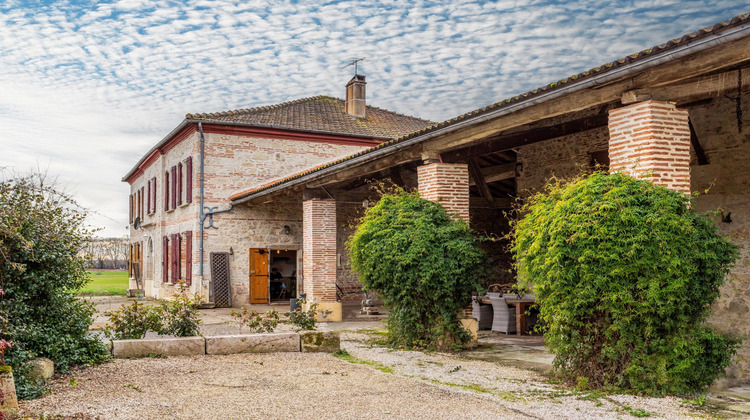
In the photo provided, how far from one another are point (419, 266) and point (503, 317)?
10.7 ft

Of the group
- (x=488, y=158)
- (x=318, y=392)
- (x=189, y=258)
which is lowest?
(x=318, y=392)

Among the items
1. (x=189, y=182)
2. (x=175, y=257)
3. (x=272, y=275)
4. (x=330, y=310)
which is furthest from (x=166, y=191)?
(x=330, y=310)

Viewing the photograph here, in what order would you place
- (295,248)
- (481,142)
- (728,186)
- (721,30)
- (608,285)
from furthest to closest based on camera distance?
(295,248) < (481,142) < (728,186) < (608,285) < (721,30)

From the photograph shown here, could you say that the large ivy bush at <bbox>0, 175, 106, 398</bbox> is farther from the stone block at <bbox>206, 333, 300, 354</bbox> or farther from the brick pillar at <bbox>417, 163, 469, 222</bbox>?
the brick pillar at <bbox>417, 163, 469, 222</bbox>

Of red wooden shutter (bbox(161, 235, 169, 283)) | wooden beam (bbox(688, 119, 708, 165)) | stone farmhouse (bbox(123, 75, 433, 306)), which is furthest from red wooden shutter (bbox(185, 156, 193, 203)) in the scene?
wooden beam (bbox(688, 119, 708, 165))

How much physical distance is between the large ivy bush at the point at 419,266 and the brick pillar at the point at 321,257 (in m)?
4.30

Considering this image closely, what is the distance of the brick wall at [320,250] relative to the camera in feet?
45.1

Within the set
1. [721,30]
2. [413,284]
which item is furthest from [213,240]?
[721,30]

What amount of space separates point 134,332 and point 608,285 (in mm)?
5992

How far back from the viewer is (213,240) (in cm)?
1769

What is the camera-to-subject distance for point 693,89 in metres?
6.30

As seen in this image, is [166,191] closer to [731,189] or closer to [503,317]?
[503,317]

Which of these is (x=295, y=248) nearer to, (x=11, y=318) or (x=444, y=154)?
(x=444, y=154)

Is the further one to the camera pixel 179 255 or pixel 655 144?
pixel 179 255
